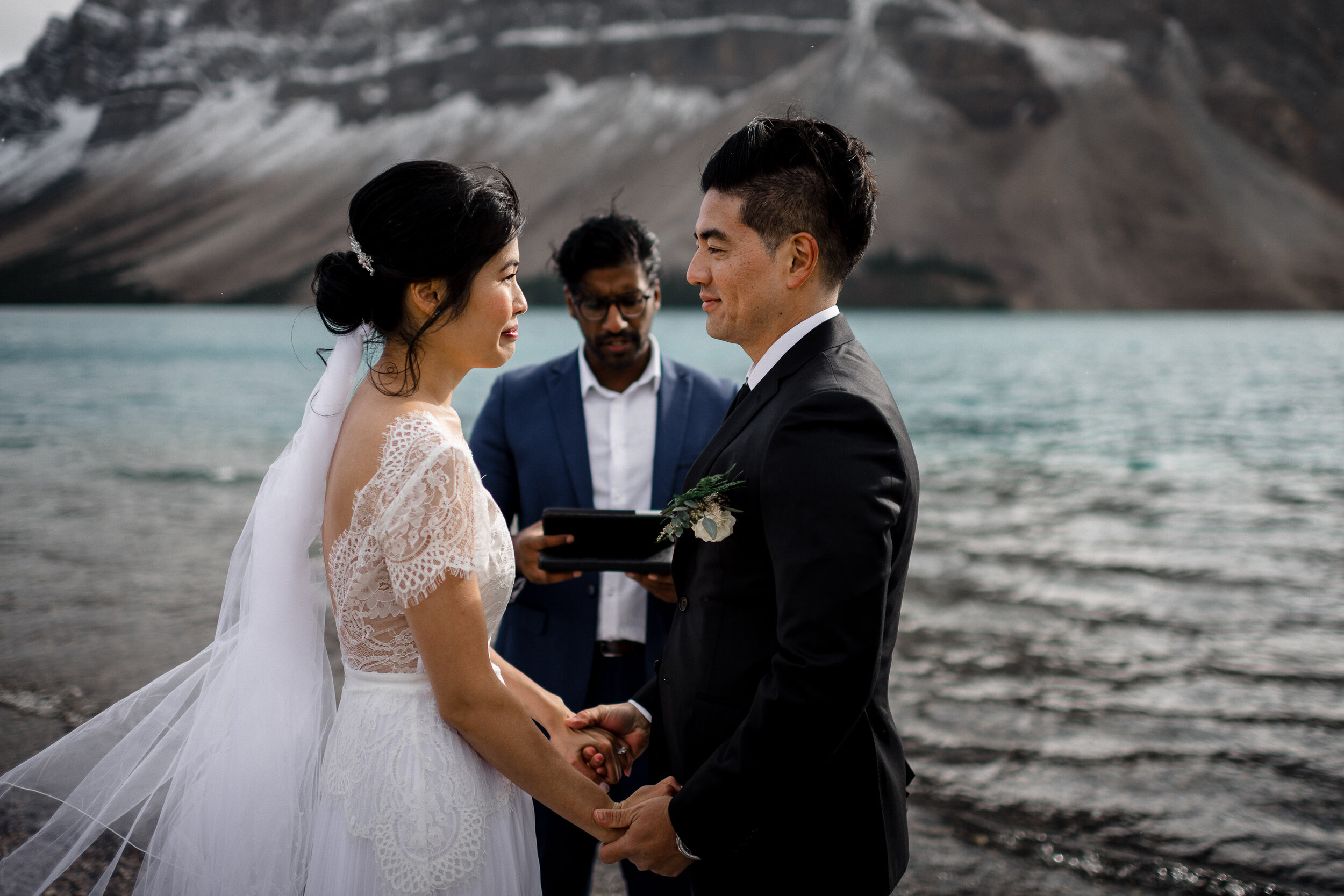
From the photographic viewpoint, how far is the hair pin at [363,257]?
84.4 inches

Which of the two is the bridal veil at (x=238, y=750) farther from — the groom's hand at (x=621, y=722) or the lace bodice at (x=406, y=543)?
the groom's hand at (x=621, y=722)

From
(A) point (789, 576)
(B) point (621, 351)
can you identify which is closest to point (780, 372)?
(A) point (789, 576)

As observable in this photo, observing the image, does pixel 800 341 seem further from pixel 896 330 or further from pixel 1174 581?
pixel 896 330

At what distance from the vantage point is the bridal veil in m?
2.15

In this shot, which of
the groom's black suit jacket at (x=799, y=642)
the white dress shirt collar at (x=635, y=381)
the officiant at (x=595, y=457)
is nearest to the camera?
the groom's black suit jacket at (x=799, y=642)

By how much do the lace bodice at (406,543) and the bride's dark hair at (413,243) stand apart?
0.21m

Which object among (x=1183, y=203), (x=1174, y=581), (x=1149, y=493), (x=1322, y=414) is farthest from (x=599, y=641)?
(x=1183, y=203)

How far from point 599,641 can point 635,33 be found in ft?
601

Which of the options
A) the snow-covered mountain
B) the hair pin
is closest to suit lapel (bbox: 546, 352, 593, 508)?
the hair pin

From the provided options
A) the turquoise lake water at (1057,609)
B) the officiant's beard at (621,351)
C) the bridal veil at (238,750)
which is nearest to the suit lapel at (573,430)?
the officiant's beard at (621,351)

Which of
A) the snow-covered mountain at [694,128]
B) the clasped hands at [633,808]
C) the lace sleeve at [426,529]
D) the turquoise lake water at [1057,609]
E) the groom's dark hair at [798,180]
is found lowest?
the turquoise lake water at [1057,609]

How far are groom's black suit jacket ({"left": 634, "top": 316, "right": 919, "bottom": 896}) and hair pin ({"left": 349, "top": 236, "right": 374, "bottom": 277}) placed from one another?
3.04 ft

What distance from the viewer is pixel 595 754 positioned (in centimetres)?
242

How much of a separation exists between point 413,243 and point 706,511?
3.08 ft
